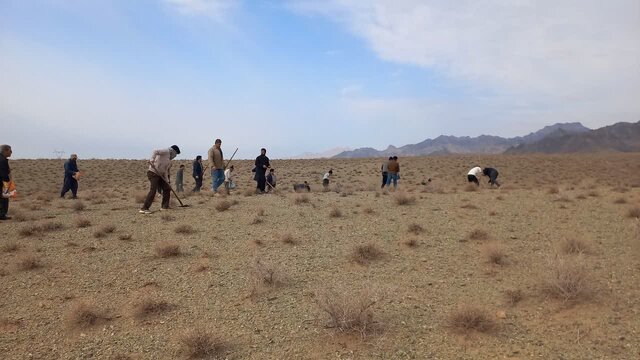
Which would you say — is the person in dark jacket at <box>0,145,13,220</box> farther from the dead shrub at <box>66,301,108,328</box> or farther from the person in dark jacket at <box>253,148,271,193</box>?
the person in dark jacket at <box>253,148,271,193</box>

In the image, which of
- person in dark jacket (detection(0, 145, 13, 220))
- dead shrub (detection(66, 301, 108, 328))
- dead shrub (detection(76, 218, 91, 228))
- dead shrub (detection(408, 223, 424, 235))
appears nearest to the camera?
dead shrub (detection(66, 301, 108, 328))

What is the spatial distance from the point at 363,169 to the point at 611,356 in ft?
124

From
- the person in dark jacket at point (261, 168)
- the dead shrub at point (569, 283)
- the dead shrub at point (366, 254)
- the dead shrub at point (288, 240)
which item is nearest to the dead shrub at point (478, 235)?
the dead shrub at point (366, 254)

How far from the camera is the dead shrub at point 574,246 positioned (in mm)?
7406

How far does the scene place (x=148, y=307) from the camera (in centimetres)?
546

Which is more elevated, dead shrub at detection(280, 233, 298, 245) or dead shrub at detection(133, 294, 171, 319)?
dead shrub at detection(280, 233, 298, 245)

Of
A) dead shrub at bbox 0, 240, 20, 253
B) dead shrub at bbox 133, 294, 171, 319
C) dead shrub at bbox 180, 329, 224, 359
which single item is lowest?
dead shrub at bbox 180, 329, 224, 359

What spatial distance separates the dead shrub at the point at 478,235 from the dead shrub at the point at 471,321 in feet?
11.9

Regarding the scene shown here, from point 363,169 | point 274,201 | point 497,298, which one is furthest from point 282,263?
point 363,169

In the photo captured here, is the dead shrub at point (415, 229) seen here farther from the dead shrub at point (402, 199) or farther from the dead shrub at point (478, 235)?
the dead shrub at point (402, 199)

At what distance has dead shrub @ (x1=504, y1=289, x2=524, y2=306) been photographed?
18.1 ft

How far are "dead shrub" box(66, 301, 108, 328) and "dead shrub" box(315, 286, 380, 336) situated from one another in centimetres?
262

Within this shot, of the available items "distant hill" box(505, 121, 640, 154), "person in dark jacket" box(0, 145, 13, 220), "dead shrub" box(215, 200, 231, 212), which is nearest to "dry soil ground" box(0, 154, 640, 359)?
"dead shrub" box(215, 200, 231, 212)

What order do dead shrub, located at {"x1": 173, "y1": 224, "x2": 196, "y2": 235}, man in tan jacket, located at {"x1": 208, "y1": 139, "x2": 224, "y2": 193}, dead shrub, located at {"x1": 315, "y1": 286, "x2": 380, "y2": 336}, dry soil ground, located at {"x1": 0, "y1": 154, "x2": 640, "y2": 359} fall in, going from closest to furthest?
dry soil ground, located at {"x1": 0, "y1": 154, "x2": 640, "y2": 359} → dead shrub, located at {"x1": 315, "y1": 286, "x2": 380, "y2": 336} → dead shrub, located at {"x1": 173, "y1": 224, "x2": 196, "y2": 235} → man in tan jacket, located at {"x1": 208, "y1": 139, "x2": 224, "y2": 193}
